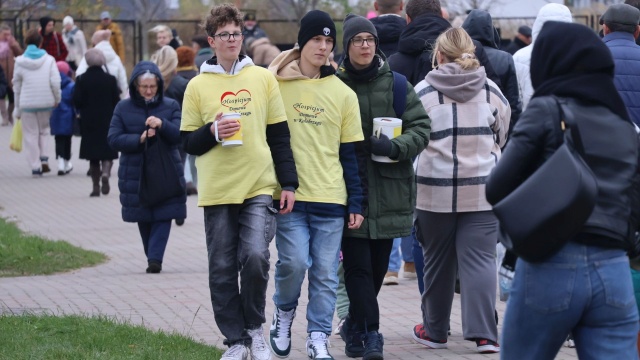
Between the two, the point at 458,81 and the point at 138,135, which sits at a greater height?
the point at 458,81

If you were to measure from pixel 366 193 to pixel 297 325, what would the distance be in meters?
1.66

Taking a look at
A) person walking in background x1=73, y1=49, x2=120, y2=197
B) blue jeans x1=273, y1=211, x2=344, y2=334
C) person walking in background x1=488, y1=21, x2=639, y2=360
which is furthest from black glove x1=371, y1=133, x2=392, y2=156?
person walking in background x1=73, y1=49, x2=120, y2=197

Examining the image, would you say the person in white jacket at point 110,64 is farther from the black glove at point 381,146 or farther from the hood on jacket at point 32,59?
the black glove at point 381,146

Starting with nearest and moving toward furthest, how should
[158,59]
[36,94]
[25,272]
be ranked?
[25,272], [158,59], [36,94]

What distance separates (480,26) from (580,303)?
4.90 meters

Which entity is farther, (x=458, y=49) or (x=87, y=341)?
(x=458, y=49)

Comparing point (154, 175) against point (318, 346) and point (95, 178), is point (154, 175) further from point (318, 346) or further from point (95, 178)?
point (95, 178)

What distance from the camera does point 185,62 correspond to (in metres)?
15.5

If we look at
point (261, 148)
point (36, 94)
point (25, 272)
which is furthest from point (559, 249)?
point (36, 94)

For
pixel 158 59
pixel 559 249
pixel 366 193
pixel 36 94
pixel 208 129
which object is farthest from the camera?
pixel 36 94

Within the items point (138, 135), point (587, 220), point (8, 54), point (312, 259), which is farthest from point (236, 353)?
point (8, 54)

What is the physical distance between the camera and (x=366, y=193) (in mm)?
6949

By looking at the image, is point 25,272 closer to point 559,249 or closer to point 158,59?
point 158,59

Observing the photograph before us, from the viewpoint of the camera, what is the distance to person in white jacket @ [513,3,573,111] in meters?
9.43
